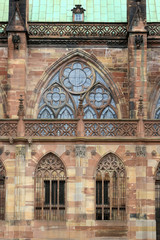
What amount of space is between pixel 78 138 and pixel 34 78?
657 cm

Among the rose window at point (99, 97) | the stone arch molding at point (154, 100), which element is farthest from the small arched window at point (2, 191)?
the stone arch molding at point (154, 100)

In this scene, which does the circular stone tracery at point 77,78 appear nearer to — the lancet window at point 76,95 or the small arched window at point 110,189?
the lancet window at point 76,95

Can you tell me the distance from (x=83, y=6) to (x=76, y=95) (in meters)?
5.69

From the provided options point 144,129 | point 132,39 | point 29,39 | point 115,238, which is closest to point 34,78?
point 29,39

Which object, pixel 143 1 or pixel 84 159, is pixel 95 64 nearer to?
pixel 143 1

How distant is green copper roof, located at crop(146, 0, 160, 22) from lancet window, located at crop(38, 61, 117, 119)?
468cm

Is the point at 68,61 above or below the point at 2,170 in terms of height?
above

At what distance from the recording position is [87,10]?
3062 cm

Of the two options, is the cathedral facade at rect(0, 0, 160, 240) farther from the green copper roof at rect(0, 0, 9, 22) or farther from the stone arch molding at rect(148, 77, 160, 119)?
the green copper roof at rect(0, 0, 9, 22)

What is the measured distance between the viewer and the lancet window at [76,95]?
28.5 metres

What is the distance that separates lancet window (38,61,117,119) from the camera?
28484 mm

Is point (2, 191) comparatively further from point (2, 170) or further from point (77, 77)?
point (77, 77)

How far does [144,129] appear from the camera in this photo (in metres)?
23.5

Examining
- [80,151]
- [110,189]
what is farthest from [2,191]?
[110,189]
